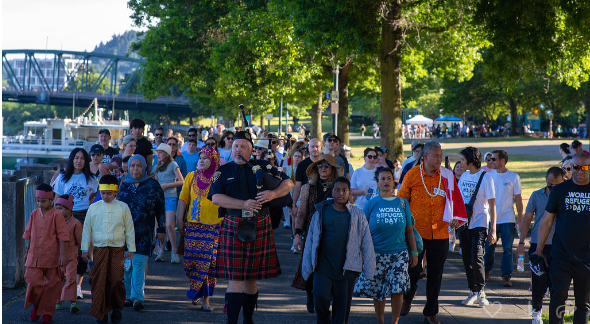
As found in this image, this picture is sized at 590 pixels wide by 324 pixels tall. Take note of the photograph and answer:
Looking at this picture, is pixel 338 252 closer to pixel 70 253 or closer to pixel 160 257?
pixel 70 253

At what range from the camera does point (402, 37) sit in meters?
20.3

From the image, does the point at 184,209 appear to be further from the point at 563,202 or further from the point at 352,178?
the point at 563,202

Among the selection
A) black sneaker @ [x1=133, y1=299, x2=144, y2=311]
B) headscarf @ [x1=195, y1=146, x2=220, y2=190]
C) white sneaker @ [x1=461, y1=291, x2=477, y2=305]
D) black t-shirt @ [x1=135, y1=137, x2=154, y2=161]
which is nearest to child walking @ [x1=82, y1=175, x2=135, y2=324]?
black sneaker @ [x1=133, y1=299, x2=144, y2=311]

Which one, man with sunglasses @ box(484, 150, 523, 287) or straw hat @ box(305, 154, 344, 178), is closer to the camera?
straw hat @ box(305, 154, 344, 178)

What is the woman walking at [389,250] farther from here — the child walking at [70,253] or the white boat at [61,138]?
the white boat at [61,138]

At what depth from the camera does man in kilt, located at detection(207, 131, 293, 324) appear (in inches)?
242

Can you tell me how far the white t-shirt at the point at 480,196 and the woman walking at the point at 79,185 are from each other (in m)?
4.82

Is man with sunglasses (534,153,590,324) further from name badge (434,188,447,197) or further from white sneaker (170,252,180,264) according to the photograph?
white sneaker (170,252,180,264)

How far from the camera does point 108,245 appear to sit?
6852 mm

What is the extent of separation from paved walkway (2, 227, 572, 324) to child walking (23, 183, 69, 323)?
9.2 inches

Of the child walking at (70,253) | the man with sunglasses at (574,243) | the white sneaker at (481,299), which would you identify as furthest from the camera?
the white sneaker at (481,299)

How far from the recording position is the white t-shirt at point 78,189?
8.19 metres

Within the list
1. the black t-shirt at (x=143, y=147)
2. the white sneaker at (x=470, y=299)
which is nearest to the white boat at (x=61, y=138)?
the black t-shirt at (x=143, y=147)

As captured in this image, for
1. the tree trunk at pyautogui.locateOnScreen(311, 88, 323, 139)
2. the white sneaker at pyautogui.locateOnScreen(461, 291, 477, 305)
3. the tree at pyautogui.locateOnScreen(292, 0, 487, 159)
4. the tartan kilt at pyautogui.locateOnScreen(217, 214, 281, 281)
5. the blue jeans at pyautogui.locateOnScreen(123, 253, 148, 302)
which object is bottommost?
the white sneaker at pyautogui.locateOnScreen(461, 291, 477, 305)
